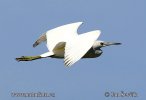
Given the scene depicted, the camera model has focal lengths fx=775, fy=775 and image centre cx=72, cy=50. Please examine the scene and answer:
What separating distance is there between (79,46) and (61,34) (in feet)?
14.6

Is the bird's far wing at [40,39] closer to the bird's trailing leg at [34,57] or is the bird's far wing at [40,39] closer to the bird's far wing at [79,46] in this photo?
the bird's trailing leg at [34,57]

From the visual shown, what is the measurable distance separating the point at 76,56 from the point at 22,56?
5.36 meters

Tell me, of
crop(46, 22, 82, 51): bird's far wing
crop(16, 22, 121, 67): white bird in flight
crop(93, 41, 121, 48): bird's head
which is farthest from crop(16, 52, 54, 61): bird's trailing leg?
crop(93, 41, 121, 48): bird's head

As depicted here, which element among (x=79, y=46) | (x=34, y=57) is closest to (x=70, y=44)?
(x=79, y=46)

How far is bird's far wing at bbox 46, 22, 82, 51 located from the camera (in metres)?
30.2

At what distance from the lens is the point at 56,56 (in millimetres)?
29172

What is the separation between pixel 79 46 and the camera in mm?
26797

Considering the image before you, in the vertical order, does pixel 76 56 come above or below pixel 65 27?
below

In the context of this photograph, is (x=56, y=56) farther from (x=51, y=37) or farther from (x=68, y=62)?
(x=68, y=62)

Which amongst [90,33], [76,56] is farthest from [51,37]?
[76,56]

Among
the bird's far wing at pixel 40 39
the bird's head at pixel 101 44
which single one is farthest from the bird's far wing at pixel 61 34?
the bird's head at pixel 101 44

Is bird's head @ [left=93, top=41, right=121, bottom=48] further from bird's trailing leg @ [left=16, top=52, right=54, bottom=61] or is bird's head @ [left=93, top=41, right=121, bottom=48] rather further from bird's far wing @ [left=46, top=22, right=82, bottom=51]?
bird's trailing leg @ [left=16, top=52, right=54, bottom=61]

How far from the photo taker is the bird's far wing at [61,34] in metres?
30.2

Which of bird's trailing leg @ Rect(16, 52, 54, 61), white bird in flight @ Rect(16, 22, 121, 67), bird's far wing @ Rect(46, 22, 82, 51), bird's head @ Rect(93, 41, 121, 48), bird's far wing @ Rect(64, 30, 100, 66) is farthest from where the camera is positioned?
bird's far wing @ Rect(46, 22, 82, 51)
